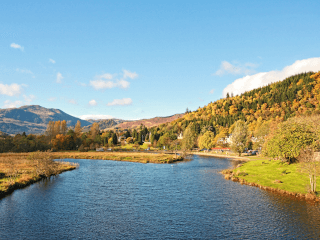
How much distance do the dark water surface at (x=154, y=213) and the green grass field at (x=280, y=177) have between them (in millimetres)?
5164

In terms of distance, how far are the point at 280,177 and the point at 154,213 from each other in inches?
1520

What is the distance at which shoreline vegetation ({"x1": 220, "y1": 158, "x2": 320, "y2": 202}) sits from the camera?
46344 millimetres

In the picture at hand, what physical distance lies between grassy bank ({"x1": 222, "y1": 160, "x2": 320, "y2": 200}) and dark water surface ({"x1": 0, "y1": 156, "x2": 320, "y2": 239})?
3526 millimetres

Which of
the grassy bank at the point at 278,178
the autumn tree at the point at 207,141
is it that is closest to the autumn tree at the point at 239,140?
the autumn tree at the point at 207,141

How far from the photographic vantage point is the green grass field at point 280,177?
163ft

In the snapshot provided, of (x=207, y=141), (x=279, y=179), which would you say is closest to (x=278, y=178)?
(x=279, y=179)

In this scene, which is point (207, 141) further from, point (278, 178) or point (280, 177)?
point (278, 178)

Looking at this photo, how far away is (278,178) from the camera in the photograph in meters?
58.0

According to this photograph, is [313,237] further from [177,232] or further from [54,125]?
[54,125]

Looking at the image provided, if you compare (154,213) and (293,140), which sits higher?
(293,140)

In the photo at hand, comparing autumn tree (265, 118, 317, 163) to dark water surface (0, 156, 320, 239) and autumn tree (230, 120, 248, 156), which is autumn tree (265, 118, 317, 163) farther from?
autumn tree (230, 120, 248, 156)

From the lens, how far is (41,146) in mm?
150250

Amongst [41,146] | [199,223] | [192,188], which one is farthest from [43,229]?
[41,146]

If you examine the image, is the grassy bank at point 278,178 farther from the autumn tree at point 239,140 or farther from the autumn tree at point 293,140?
the autumn tree at point 239,140
